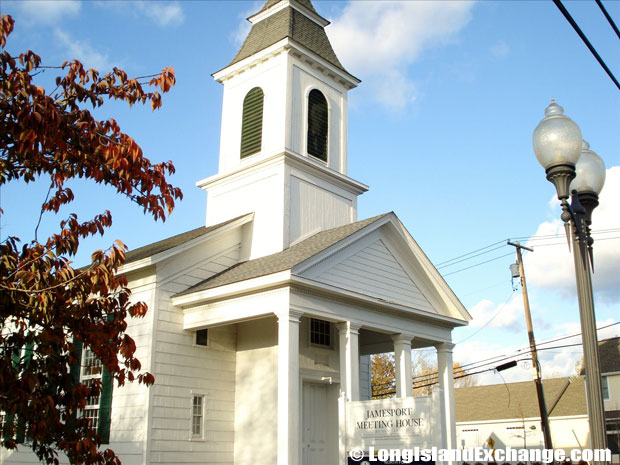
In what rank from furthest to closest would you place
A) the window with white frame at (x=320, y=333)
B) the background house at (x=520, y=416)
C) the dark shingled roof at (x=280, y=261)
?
the background house at (x=520, y=416), the window with white frame at (x=320, y=333), the dark shingled roof at (x=280, y=261)

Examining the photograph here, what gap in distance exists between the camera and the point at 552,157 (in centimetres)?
649

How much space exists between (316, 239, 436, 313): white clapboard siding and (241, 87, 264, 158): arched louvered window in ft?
18.9

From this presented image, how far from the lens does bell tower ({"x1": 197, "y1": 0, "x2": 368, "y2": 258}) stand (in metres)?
19.6

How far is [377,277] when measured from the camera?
17.9 meters

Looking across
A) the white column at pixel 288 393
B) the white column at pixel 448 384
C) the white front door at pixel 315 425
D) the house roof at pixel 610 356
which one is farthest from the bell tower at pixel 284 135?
the house roof at pixel 610 356

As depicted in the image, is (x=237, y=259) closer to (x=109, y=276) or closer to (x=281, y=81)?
(x=281, y=81)

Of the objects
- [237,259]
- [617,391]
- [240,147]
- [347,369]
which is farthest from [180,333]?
[617,391]

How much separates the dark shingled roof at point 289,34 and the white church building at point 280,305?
0.09 metres

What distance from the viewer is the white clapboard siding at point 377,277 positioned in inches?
651

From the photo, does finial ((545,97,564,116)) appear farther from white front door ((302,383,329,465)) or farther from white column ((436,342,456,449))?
white front door ((302,383,329,465))

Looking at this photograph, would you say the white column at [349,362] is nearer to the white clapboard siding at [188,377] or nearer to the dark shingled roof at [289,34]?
the white clapboard siding at [188,377]

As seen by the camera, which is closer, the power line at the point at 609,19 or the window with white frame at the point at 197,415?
the power line at the point at 609,19

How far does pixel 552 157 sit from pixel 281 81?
15.5 m

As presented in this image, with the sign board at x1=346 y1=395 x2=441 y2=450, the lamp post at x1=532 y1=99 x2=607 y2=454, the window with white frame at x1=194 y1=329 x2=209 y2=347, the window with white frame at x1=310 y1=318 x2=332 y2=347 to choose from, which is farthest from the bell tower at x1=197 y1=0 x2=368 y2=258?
the lamp post at x1=532 y1=99 x2=607 y2=454
